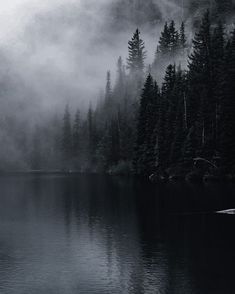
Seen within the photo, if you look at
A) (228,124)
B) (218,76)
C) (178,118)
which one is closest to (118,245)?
(228,124)

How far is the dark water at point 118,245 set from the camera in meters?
32.8

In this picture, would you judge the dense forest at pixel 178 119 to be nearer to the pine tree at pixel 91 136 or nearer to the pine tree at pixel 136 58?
the pine tree at pixel 91 136

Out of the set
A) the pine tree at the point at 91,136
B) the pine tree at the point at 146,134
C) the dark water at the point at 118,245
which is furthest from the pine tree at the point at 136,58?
the dark water at the point at 118,245

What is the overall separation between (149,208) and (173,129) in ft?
176

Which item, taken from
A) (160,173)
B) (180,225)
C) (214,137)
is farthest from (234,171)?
(180,225)

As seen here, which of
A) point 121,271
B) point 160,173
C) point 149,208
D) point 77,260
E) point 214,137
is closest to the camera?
point 121,271

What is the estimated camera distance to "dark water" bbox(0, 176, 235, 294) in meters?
32.8

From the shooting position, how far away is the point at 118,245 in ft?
145

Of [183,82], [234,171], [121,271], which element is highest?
[183,82]

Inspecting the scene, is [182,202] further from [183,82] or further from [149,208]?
[183,82]

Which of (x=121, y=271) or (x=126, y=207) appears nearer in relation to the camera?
(x=121, y=271)

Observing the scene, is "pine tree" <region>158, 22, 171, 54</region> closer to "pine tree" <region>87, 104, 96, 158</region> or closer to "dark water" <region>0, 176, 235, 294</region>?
"pine tree" <region>87, 104, 96, 158</region>

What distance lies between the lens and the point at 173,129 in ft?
391

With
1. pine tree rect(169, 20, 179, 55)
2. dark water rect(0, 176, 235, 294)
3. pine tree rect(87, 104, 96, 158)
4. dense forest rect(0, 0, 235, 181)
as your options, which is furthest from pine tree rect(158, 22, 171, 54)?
dark water rect(0, 176, 235, 294)
